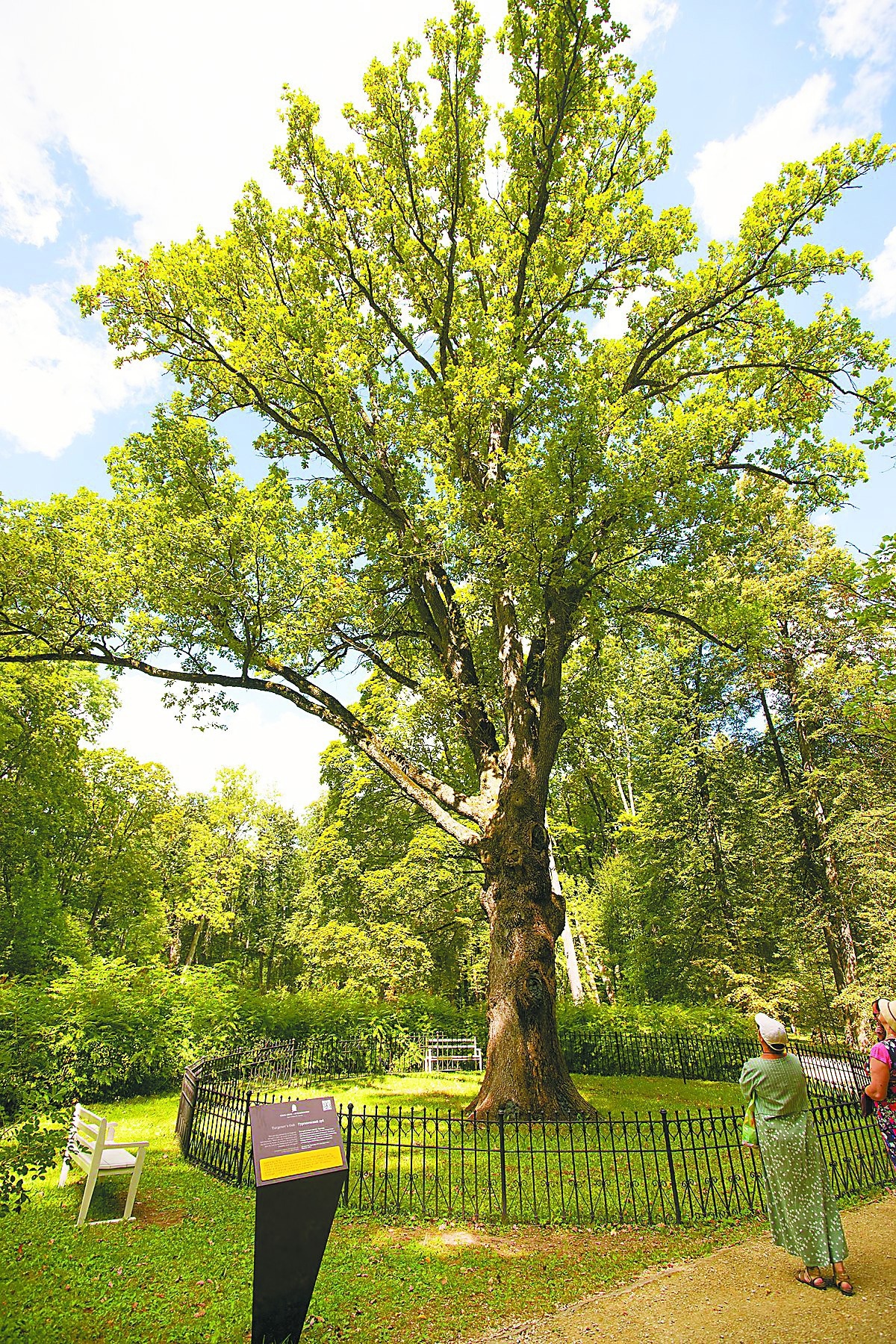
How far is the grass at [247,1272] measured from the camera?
4.53 meters

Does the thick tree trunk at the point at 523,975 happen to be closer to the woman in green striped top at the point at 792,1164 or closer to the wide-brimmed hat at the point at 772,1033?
the woman in green striped top at the point at 792,1164

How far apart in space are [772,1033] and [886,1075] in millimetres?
1126

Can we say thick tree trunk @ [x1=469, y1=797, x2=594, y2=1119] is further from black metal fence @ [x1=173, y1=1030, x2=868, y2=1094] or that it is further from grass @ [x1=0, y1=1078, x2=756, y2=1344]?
black metal fence @ [x1=173, y1=1030, x2=868, y2=1094]

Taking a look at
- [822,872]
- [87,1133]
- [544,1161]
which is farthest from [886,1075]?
[822,872]

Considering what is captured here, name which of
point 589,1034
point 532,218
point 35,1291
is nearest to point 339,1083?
point 589,1034

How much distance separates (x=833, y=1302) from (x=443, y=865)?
17328 millimetres

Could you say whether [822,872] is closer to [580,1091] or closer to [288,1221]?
[580,1091]

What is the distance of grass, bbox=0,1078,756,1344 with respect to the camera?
4531 mm

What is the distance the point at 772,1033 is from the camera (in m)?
5.04

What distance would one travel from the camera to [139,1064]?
1314 centimetres

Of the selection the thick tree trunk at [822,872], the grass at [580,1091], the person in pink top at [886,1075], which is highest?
the thick tree trunk at [822,872]

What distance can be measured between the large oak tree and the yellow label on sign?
18.3ft

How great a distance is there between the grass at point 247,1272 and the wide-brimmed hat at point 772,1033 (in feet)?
7.35

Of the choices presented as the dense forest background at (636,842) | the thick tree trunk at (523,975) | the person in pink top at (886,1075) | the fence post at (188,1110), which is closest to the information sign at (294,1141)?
the person in pink top at (886,1075)
